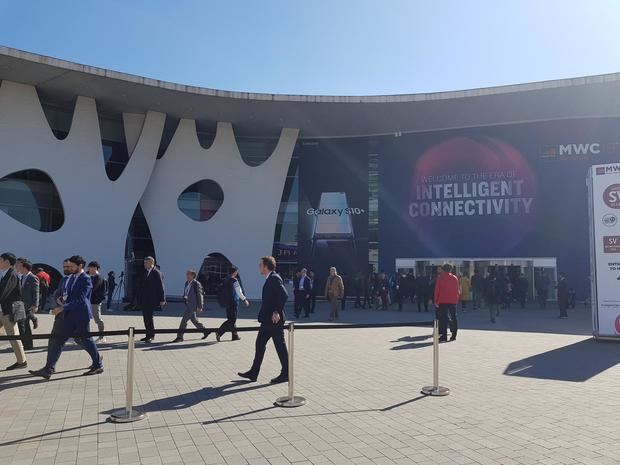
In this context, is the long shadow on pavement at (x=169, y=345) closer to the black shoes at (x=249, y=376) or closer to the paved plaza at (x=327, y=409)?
the paved plaza at (x=327, y=409)

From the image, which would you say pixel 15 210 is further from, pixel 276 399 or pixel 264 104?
pixel 276 399

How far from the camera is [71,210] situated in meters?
22.5

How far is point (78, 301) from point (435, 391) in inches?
188

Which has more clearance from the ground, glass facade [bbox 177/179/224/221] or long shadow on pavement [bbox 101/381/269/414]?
glass facade [bbox 177/179/224/221]

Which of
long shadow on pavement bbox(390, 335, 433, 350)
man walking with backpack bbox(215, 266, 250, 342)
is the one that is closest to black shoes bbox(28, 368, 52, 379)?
man walking with backpack bbox(215, 266, 250, 342)

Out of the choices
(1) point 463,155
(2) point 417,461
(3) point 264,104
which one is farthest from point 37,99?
(2) point 417,461

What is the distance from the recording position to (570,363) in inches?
330

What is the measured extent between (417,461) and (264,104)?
21266mm

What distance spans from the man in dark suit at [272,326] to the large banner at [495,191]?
65.0 feet

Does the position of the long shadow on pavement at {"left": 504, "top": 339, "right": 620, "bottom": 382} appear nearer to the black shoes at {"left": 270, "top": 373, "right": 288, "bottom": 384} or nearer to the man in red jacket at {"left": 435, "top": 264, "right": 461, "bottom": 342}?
the man in red jacket at {"left": 435, "top": 264, "right": 461, "bottom": 342}

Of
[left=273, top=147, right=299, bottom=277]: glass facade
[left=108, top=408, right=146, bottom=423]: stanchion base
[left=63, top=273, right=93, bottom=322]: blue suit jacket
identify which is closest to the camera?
[left=108, top=408, right=146, bottom=423]: stanchion base

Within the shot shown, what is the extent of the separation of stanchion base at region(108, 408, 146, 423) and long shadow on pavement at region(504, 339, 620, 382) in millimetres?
5069

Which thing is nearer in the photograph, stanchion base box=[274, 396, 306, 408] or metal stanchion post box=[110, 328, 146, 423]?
metal stanchion post box=[110, 328, 146, 423]

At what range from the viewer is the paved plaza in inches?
166
